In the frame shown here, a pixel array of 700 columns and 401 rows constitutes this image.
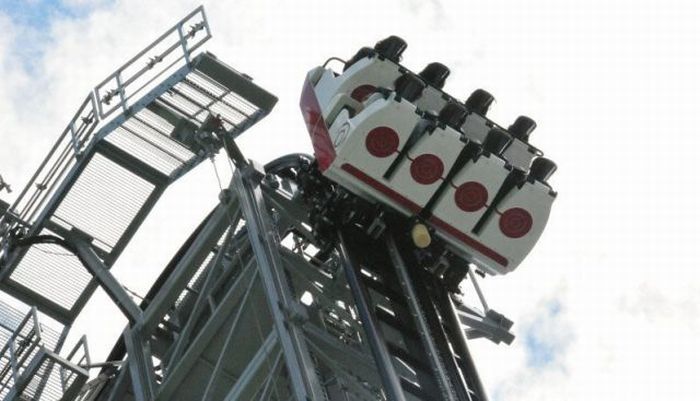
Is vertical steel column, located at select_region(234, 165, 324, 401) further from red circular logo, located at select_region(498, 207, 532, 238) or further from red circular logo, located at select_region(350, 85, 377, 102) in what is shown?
red circular logo, located at select_region(498, 207, 532, 238)

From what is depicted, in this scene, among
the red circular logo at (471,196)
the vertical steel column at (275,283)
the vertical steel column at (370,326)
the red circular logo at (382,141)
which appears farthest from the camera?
the red circular logo at (471,196)

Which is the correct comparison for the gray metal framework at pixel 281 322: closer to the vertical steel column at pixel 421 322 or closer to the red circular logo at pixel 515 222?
the vertical steel column at pixel 421 322

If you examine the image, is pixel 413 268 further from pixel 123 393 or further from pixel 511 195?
pixel 123 393

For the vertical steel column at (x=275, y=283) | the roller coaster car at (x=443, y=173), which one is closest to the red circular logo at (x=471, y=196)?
the roller coaster car at (x=443, y=173)

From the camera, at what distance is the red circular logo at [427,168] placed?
17.5m

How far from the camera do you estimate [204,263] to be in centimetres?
2220

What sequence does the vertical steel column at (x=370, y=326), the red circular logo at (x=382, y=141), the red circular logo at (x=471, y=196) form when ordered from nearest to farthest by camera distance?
1. the vertical steel column at (x=370, y=326)
2. the red circular logo at (x=382, y=141)
3. the red circular logo at (x=471, y=196)

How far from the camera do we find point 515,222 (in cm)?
1770

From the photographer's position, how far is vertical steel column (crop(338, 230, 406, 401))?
1521 cm

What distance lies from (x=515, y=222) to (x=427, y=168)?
117 centimetres

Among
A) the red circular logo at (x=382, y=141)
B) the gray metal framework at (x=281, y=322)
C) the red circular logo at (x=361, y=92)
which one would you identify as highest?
the red circular logo at (x=361, y=92)

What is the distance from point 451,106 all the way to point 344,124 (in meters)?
1.24

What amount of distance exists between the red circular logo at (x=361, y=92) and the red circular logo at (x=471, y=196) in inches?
69.0

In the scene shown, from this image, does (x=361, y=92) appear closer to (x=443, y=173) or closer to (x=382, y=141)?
(x=382, y=141)
